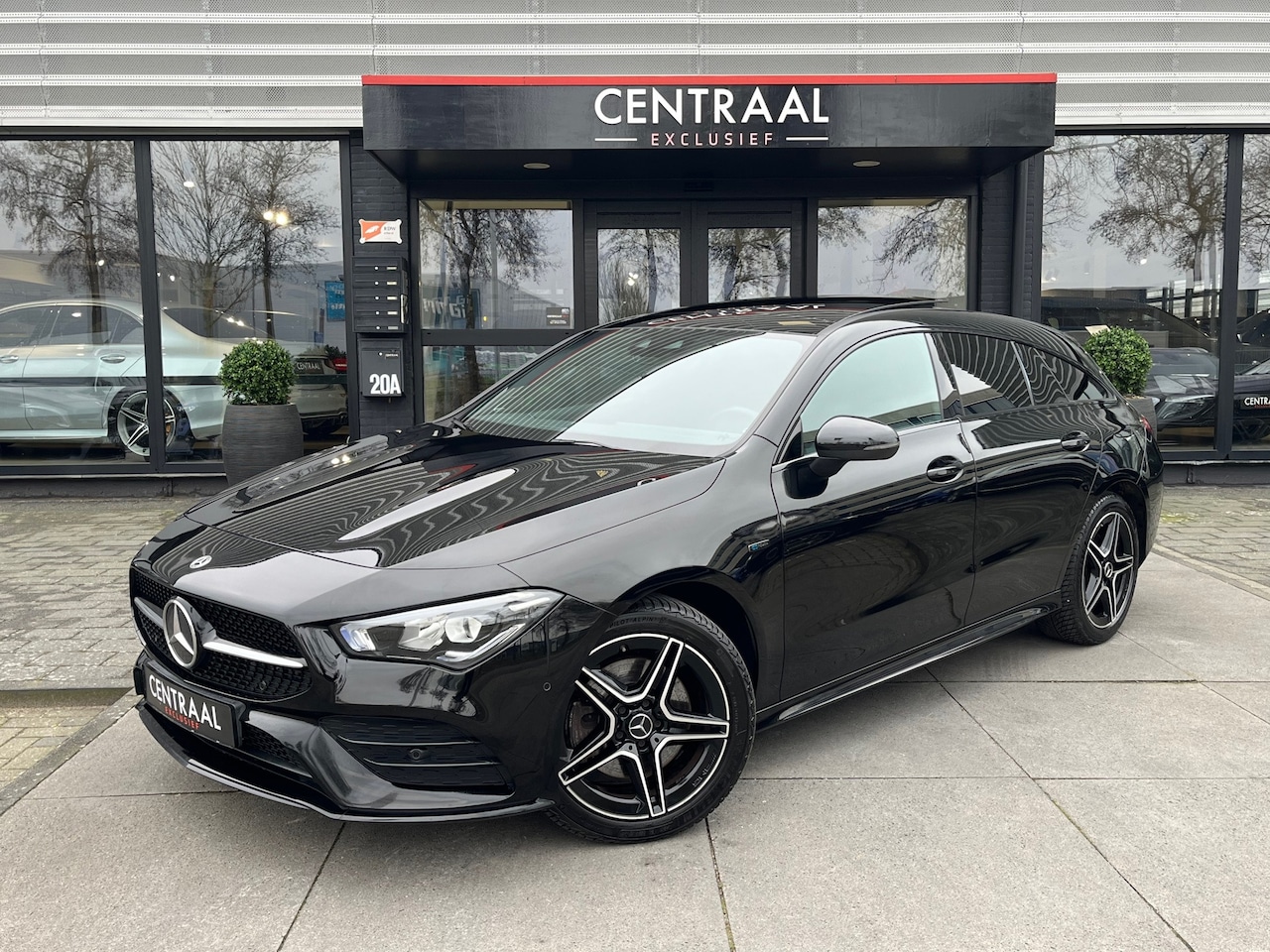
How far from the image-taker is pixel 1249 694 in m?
4.14

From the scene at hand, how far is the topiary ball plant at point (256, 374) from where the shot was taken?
835 centimetres

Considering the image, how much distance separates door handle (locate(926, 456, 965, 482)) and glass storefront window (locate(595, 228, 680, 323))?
5.93m

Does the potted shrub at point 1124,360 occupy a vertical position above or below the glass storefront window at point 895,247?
below

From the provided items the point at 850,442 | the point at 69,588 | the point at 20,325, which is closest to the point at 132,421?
the point at 20,325

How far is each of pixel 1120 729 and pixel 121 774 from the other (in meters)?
3.58

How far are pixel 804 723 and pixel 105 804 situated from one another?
240cm

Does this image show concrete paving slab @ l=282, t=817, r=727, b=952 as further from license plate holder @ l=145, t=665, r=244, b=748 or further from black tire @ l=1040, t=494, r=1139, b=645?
black tire @ l=1040, t=494, r=1139, b=645

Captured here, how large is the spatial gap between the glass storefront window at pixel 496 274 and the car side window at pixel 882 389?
19.4ft

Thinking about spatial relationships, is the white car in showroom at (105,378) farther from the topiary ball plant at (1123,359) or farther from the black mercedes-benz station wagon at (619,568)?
the topiary ball plant at (1123,359)

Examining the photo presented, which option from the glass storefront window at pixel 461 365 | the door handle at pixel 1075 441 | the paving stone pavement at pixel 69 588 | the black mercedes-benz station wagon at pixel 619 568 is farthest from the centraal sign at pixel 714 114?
the paving stone pavement at pixel 69 588

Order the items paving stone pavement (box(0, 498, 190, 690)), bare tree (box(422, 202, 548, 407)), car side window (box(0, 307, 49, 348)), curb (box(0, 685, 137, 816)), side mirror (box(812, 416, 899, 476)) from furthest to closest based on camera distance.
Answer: bare tree (box(422, 202, 548, 407))
car side window (box(0, 307, 49, 348))
paving stone pavement (box(0, 498, 190, 690))
curb (box(0, 685, 137, 816))
side mirror (box(812, 416, 899, 476))

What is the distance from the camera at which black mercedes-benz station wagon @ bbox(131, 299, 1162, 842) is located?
2531 mm

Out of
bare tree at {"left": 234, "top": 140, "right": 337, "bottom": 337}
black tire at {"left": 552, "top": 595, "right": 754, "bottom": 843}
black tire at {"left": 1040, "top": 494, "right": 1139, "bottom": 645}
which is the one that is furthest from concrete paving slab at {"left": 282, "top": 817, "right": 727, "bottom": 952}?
bare tree at {"left": 234, "top": 140, "right": 337, "bottom": 337}

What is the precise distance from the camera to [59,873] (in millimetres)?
2789
